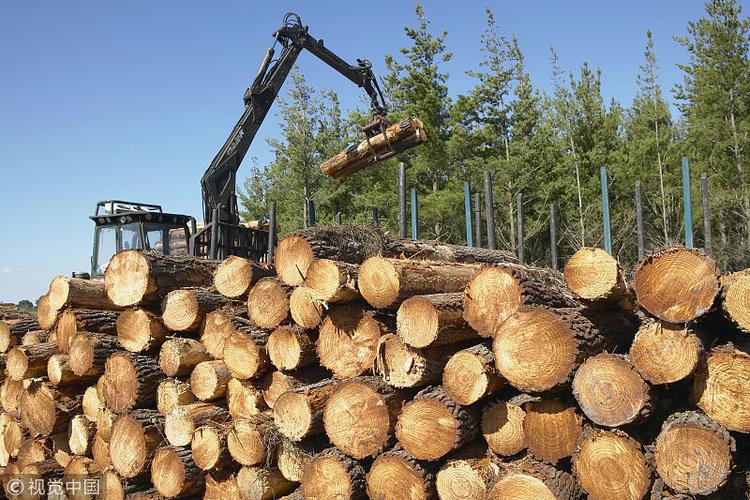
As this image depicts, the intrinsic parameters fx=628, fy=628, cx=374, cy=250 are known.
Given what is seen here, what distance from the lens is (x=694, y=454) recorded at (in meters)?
Result: 3.18

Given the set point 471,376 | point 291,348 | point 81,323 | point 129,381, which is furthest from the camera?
point 81,323

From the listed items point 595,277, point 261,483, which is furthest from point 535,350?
Answer: point 261,483

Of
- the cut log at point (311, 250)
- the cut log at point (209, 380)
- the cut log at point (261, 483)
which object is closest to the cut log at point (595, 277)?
the cut log at point (311, 250)

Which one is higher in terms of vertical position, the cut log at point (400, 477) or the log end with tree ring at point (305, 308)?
the log end with tree ring at point (305, 308)

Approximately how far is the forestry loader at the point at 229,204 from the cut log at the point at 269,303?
4064 millimetres

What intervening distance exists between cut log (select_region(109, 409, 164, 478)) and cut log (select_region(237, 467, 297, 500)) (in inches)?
36.5

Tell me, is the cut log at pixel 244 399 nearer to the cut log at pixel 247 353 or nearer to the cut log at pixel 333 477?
the cut log at pixel 247 353

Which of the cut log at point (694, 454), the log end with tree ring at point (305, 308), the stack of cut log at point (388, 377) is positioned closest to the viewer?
the cut log at point (694, 454)

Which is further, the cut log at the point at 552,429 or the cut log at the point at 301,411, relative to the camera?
the cut log at the point at 301,411

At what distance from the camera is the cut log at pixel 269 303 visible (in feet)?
16.5

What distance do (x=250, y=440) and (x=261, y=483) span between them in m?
0.34

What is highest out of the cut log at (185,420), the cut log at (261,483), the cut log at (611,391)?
the cut log at (611,391)

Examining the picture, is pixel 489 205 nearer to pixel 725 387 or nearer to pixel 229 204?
pixel 229 204

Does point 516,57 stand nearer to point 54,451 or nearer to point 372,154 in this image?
point 372,154
